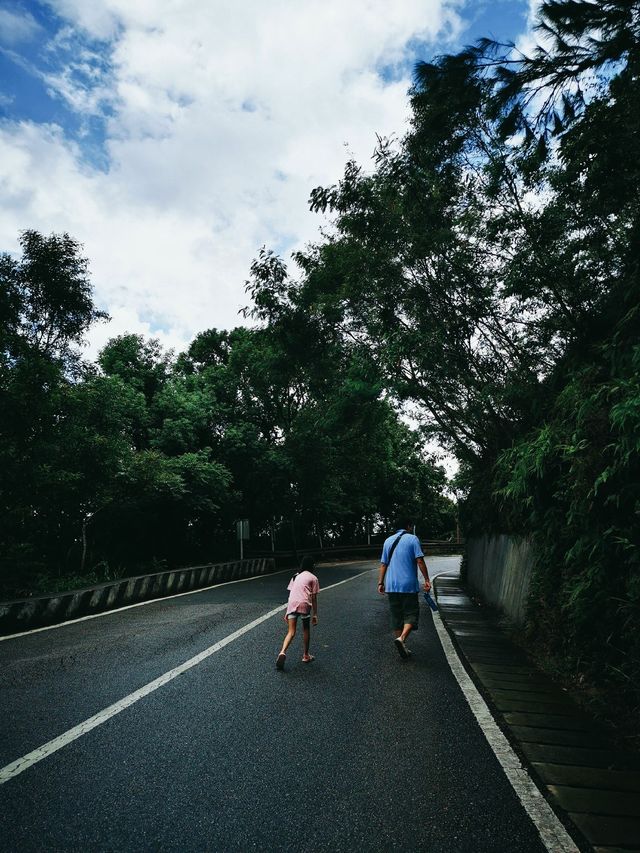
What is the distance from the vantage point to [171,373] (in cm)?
2795

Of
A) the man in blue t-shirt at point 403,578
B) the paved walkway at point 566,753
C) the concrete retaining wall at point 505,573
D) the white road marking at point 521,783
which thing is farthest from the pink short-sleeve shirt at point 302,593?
the concrete retaining wall at point 505,573

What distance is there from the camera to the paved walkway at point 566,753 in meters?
2.85

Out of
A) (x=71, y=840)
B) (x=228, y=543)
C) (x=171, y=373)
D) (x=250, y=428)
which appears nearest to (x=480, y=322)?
(x=71, y=840)

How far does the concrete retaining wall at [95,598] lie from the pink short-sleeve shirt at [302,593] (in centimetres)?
502

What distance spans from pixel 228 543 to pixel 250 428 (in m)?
8.47

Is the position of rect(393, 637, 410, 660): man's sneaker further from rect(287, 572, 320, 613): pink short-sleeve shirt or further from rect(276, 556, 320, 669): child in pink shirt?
rect(287, 572, 320, 613): pink short-sleeve shirt

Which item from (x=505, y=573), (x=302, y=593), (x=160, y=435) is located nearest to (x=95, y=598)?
(x=302, y=593)

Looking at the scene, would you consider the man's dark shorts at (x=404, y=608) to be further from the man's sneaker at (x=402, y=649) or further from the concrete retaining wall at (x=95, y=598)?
the concrete retaining wall at (x=95, y=598)

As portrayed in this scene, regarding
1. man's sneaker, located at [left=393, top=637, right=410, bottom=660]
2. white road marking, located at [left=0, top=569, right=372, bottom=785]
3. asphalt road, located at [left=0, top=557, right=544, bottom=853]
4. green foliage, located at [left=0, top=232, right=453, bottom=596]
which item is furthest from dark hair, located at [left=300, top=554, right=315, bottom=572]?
green foliage, located at [left=0, top=232, right=453, bottom=596]

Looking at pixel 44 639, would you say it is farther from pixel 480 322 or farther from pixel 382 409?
pixel 382 409

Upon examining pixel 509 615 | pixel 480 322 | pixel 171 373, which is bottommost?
pixel 509 615

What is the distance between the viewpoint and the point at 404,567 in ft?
22.4

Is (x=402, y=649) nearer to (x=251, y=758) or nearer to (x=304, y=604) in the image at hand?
(x=304, y=604)

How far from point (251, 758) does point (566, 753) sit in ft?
7.51
